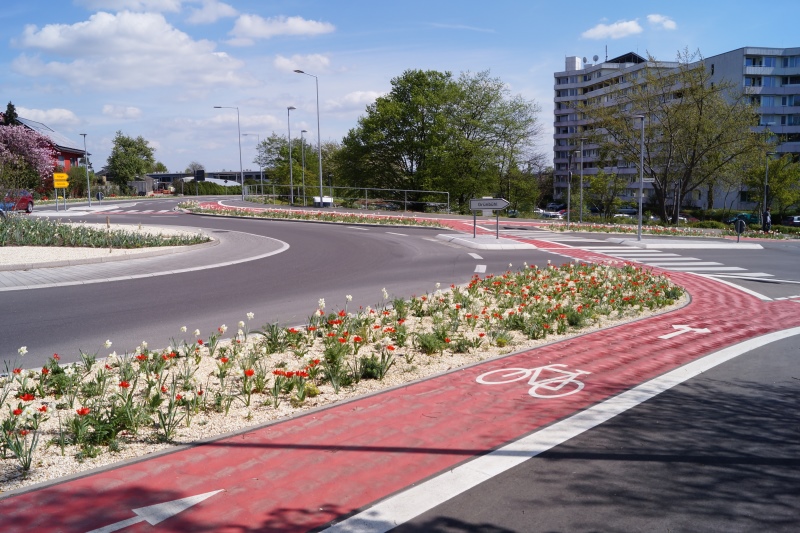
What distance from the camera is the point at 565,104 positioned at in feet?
364

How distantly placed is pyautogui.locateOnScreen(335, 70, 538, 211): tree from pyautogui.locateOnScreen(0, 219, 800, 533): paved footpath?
4831 cm

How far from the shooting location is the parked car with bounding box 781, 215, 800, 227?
55.3m

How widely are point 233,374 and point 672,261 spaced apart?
1749cm

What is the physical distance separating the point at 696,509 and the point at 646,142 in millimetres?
49518

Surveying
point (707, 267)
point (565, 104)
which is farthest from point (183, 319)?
point (565, 104)

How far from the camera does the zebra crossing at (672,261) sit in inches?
689

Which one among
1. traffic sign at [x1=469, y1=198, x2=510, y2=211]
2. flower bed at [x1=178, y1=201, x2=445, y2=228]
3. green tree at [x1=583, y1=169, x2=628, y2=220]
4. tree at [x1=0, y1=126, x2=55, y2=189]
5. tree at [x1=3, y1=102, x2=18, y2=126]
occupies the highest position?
tree at [x1=3, y1=102, x2=18, y2=126]

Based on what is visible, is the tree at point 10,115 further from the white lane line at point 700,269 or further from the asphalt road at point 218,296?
the white lane line at point 700,269

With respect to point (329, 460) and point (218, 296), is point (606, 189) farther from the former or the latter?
point (329, 460)

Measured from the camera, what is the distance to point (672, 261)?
2033 centimetres

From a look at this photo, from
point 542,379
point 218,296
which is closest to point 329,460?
point 542,379

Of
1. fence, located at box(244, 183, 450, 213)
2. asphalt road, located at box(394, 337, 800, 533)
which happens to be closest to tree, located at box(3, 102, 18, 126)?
fence, located at box(244, 183, 450, 213)

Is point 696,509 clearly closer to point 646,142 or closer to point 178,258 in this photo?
point 178,258

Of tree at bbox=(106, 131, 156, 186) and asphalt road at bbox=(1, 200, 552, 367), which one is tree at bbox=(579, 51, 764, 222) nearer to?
asphalt road at bbox=(1, 200, 552, 367)
